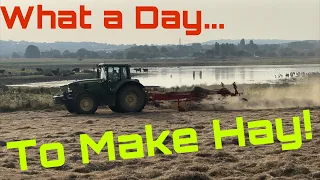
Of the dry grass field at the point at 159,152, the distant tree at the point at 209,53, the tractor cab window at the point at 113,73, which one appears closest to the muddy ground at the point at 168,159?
the dry grass field at the point at 159,152

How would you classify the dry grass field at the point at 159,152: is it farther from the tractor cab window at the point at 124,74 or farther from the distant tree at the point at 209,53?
the distant tree at the point at 209,53

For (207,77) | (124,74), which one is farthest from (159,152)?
(207,77)

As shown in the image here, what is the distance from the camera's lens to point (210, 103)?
22156 mm

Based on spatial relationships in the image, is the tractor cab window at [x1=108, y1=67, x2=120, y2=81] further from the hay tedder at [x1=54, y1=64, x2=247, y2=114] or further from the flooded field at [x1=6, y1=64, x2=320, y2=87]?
the flooded field at [x1=6, y1=64, x2=320, y2=87]

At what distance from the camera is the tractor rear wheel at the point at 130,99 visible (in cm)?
2006

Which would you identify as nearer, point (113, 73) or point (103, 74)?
point (113, 73)

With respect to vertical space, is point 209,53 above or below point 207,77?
above

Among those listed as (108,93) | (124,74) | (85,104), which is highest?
(124,74)

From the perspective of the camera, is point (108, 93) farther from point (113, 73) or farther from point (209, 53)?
point (209, 53)

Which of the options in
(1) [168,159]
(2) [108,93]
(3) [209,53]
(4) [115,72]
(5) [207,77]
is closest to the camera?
(1) [168,159]

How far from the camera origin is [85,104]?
20062mm

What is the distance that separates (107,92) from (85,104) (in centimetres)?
99

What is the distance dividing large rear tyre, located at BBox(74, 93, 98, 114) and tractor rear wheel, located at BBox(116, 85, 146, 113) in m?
0.95

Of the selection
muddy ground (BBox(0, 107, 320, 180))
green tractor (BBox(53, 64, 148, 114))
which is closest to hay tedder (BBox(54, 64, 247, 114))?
green tractor (BBox(53, 64, 148, 114))
